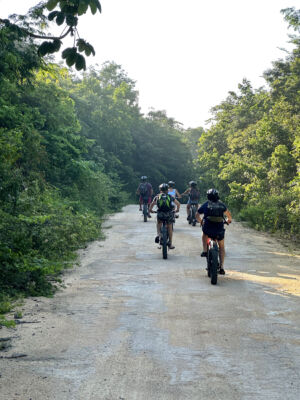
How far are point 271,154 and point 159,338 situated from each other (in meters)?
18.9

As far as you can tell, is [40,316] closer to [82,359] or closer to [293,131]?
[82,359]

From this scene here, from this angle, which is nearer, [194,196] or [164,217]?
[164,217]

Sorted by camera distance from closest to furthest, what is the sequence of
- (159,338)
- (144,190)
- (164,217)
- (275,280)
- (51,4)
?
1. (51,4)
2. (159,338)
3. (275,280)
4. (164,217)
5. (144,190)

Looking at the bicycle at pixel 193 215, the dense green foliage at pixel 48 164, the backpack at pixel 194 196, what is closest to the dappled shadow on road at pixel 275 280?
the dense green foliage at pixel 48 164

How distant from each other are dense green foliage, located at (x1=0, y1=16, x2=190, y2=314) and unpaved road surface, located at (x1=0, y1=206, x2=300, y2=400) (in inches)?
41.4

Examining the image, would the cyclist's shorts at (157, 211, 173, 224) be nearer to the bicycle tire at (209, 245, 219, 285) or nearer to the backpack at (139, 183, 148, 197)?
the bicycle tire at (209, 245, 219, 285)

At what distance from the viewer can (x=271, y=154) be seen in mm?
23281

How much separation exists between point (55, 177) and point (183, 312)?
623 inches

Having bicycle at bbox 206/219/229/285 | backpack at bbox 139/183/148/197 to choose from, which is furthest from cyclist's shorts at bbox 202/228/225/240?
backpack at bbox 139/183/148/197

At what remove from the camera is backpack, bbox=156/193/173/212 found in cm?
1234

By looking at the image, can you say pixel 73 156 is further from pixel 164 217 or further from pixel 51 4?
pixel 51 4

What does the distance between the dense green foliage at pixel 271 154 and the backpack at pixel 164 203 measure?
189 inches

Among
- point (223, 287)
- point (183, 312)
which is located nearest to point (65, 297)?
point (183, 312)

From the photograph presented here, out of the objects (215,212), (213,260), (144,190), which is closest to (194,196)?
(144,190)
